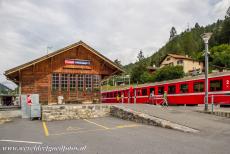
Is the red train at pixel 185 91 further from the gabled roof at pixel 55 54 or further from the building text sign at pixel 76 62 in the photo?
the building text sign at pixel 76 62

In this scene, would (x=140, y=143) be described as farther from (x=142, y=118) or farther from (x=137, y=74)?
(x=137, y=74)

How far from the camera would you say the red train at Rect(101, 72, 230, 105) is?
17188 mm

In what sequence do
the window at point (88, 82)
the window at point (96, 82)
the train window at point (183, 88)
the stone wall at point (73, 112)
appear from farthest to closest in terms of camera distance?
1. the window at point (96, 82)
2. the window at point (88, 82)
3. the train window at point (183, 88)
4. the stone wall at point (73, 112)

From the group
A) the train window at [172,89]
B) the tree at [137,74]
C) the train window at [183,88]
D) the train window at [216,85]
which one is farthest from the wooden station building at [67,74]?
the tree at [137,74]

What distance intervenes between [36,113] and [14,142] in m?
8.38

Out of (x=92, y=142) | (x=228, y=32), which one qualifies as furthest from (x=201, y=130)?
(x=228, y=32)

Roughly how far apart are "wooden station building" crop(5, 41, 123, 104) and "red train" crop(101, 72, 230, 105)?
4.44 meters

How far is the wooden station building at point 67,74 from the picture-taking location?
20.8 meters

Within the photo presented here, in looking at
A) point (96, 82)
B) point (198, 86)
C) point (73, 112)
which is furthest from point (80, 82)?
point (198, 86)

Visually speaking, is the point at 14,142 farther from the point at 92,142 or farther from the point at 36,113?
the point at 36,113

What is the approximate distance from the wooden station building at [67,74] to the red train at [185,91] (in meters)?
4.44

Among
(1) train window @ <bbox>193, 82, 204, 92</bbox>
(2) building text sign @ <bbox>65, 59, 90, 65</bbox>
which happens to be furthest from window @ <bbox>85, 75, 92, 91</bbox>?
(1) train window @ <bbox>193, 82, 204, 92</bbox>

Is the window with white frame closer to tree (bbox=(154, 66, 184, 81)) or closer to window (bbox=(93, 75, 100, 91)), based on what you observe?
window (bbox=(93, 75, 100, 91))

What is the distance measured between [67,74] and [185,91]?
10712mm
